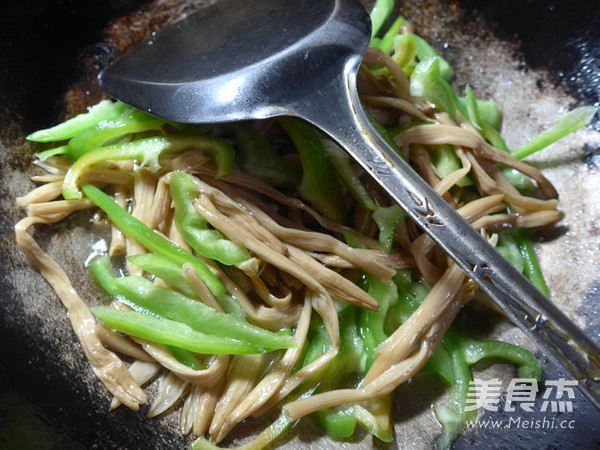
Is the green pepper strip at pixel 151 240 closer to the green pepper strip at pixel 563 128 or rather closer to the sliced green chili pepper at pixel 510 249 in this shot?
the sliced green chili pepper at pixel 510 249

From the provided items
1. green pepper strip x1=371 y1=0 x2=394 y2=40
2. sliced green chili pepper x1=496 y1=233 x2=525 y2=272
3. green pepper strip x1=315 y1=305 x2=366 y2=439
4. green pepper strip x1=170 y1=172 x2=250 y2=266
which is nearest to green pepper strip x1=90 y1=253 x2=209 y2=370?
green pepper strip x1=170 y1=172 x2=250 y2=266

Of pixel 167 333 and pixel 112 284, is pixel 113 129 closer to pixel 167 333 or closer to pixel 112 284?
pixel 112 284

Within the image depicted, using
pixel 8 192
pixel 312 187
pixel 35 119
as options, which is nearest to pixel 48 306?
pixel 8 192

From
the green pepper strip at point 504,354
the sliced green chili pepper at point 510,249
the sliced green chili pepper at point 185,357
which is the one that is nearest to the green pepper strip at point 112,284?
the sliced green chili pepper at point 185,357

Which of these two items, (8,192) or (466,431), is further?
(8,192)

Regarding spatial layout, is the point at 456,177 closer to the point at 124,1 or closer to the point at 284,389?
the point at 284,389

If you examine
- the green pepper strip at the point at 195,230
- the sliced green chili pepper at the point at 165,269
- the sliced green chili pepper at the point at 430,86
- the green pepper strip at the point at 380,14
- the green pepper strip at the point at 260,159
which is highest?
the green pepper strip at the point at 380,14

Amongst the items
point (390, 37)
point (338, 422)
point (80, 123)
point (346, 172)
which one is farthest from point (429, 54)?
point (338, 422)
